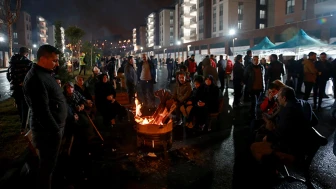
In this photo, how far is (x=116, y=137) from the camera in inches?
270

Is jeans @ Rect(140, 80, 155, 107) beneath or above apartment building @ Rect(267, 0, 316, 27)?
beneath

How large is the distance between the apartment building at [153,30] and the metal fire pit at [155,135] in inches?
4067

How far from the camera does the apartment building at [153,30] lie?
4156 inches

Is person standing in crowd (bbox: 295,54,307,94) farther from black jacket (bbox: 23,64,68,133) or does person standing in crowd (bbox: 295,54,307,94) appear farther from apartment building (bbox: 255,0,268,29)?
apartment building (bbox: 255,0,268,29)

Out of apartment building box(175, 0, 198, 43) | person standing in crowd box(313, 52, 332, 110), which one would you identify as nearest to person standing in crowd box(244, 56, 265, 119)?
person standing in crowd box(313, 52, 332, 110)

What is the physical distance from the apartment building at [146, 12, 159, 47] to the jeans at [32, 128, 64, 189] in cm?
10547

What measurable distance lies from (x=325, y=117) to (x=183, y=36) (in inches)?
2735

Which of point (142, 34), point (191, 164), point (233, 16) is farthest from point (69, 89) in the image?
point (142, 34)

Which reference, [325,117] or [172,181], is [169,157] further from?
[325,117]

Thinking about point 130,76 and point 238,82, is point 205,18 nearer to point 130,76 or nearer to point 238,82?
point 238,82

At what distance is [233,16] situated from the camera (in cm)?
5403

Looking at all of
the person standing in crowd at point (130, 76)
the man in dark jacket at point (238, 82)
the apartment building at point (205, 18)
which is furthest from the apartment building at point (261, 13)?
the person standing in crowd at point (130, 76)

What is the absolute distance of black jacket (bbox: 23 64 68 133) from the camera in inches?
119

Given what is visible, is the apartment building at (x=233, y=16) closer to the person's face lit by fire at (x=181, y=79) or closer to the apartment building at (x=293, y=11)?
the apartment building at (x=293, y=11)
